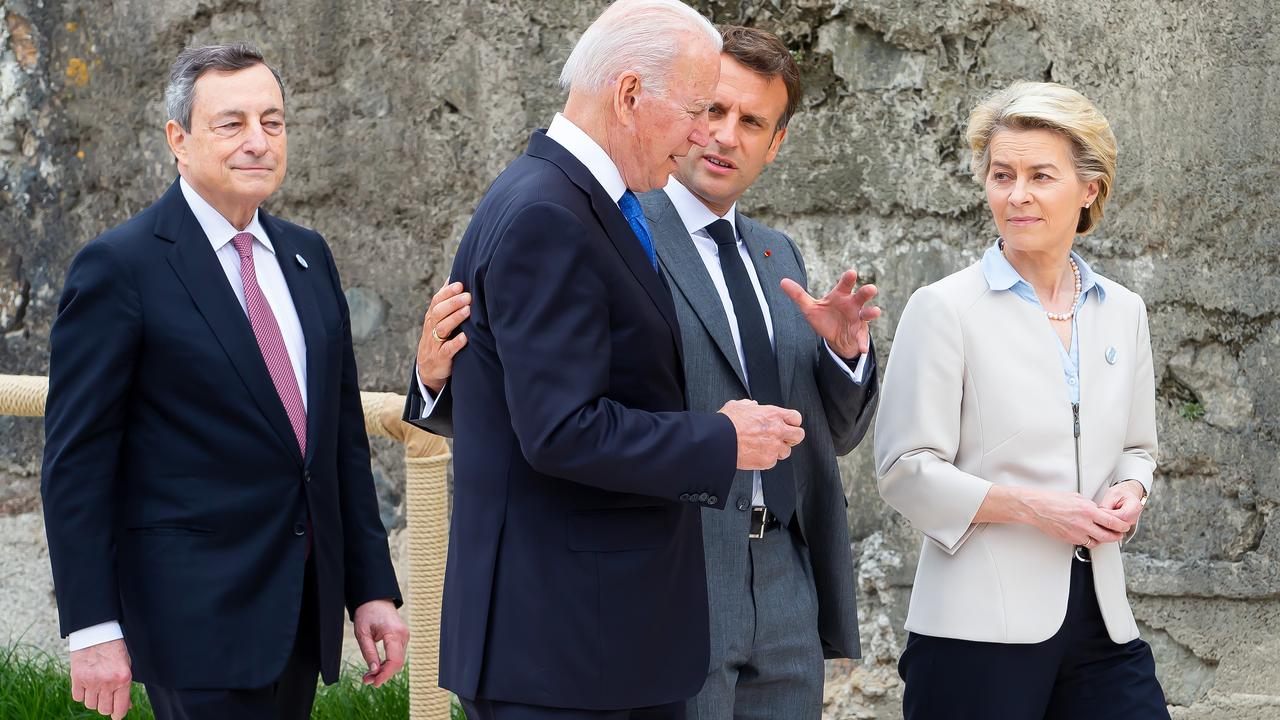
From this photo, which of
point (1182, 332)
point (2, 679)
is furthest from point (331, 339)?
point (1182, 332)

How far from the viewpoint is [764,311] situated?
259 centimetres

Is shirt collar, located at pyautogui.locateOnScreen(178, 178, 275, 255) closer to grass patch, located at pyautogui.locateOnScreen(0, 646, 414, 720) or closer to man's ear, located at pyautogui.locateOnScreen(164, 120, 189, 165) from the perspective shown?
man's ear, located at pyautogui.locateOnScreen(164, 120, 189, 165)

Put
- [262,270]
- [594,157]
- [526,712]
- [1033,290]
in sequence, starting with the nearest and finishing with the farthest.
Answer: [526,712] → [594,157] → [262,270] → [1033,290]

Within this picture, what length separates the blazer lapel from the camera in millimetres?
2467

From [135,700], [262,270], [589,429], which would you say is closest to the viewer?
[589,429]

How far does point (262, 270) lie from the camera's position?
2.53 m

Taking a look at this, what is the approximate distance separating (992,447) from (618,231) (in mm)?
941

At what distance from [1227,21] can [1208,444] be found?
1134mm

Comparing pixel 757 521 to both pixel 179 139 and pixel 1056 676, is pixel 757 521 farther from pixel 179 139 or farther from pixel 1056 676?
pixel 179 139

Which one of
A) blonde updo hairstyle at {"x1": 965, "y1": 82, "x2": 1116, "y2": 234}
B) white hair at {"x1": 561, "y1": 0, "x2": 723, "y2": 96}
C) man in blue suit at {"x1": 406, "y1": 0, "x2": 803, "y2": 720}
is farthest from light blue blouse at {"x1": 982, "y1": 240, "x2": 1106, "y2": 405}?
white hair at {"x1": 561, "y1": 0, "x2": 723, "y2": 96}

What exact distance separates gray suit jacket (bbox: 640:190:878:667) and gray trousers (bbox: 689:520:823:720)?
3 centimetres

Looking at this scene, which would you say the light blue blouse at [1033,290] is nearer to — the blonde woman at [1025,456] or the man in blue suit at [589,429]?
the blonde woman at [1025,456]

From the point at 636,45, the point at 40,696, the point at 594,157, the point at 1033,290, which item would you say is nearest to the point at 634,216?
the point at 594,157

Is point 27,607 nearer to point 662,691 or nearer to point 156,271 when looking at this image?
point 156,271
